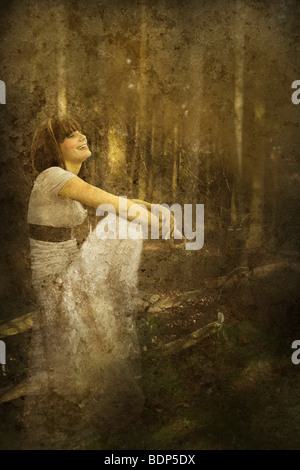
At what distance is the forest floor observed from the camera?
3156mm

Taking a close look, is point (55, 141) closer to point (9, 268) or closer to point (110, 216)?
point (110, 216)

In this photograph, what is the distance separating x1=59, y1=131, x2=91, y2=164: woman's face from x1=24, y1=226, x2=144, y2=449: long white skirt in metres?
0.60

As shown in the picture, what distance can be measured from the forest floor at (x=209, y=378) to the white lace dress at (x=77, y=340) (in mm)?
117

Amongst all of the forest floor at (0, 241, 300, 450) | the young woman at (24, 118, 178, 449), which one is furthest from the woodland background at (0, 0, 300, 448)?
the young woman at (24, 118, 178, 449)

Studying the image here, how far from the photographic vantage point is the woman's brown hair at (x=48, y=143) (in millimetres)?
3273

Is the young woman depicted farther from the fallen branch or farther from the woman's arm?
the fallen branch

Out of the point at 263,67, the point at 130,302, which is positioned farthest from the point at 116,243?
the point at 263,67

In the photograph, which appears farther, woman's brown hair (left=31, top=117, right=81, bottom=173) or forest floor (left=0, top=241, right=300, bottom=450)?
woman's brown hair (left=31, top=117, right=81, bottom=173)

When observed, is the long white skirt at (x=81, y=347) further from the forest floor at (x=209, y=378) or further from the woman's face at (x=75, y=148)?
the woman's face at (x=75, y=148)

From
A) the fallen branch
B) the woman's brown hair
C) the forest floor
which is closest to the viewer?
the forest floor

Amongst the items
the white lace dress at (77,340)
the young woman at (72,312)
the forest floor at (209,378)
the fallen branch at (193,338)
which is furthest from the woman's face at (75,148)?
the fallen branch at (193,338)

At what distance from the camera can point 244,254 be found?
370 cm

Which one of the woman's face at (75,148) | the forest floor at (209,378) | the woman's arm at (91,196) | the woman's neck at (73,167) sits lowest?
the forest floor at (209,378)

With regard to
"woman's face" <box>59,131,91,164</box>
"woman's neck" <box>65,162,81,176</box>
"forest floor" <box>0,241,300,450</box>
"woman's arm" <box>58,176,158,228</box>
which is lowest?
"forest floor" <box>0,241,300,450</box>
